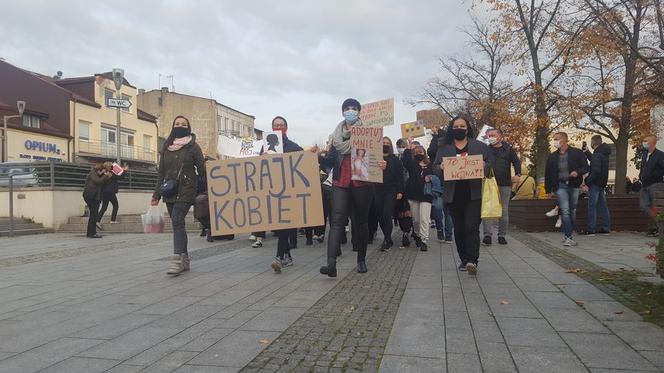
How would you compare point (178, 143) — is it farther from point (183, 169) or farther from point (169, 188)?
point (169, 188)

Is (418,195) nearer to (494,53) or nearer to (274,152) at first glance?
(274,152)

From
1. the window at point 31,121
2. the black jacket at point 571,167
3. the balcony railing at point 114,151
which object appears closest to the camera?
the black jacket at point 571,167

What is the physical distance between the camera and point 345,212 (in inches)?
245

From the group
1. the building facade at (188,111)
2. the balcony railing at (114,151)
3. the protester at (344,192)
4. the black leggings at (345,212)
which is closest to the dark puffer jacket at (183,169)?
the protester at (344,192)

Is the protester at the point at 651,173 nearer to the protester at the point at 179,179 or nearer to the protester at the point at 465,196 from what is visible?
the protester at the point at 465,196

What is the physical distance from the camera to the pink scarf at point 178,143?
266 inches

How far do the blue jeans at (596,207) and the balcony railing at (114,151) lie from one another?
119 feet

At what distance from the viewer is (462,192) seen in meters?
6.32

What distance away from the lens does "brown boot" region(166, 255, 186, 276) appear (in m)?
6.61

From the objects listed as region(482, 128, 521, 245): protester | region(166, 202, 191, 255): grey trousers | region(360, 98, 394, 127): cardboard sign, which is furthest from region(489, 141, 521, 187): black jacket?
region(166, 202, 191, 255): grey trousers

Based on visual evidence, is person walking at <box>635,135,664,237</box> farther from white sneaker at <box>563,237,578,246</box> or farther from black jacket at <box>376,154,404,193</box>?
black jacket at <box>376,154,404,193</box>

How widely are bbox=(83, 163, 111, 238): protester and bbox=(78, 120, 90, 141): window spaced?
33168 mm

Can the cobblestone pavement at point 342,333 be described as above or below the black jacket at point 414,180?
below

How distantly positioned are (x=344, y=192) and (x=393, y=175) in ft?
8.92
